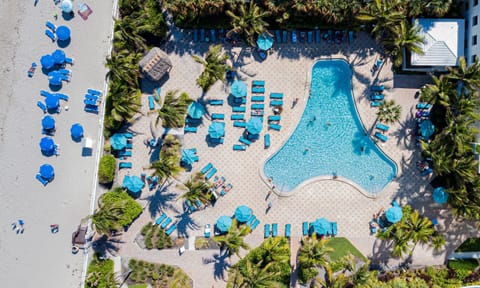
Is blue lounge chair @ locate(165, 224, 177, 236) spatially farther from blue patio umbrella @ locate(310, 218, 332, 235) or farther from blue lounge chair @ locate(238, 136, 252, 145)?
blue patio umbrella @ locate(310, 218, 332, 235)

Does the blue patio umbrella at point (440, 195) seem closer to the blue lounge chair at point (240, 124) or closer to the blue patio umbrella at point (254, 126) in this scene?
the blue patio umbrella at point (254, 126)

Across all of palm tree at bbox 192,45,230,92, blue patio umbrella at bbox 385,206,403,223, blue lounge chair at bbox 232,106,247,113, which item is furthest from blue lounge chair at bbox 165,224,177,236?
blue patio umbrella at bbox 385,206,403,223

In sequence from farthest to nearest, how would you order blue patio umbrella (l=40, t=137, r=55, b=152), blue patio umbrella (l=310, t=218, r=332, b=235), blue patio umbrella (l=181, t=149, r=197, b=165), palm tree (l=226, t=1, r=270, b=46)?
1. blue patio umbrella (l=181, t=149, r=197, b=165)
2. blue patio umbrella (l=40, t=137, r=55, b=152)
3. blue patio umbrella (l=310, t=218, r=332, b=235)
4. palm tree (l=226, t=1, r=270, b=46)

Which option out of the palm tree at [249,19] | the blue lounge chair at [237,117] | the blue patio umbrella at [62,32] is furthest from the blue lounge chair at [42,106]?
the palm tree at [249,19]

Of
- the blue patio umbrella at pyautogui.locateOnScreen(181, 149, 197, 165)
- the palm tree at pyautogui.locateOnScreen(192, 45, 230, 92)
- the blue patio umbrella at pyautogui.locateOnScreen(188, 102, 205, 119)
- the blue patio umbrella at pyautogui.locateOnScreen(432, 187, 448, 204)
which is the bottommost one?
the blue patio umbrella at pyautogui.locateOnScreen(432, 187, 448, 204)

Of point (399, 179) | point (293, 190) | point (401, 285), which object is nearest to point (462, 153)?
point (399, 179)

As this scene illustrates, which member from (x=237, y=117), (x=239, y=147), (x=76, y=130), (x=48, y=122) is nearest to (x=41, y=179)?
(x=48, y=122)
